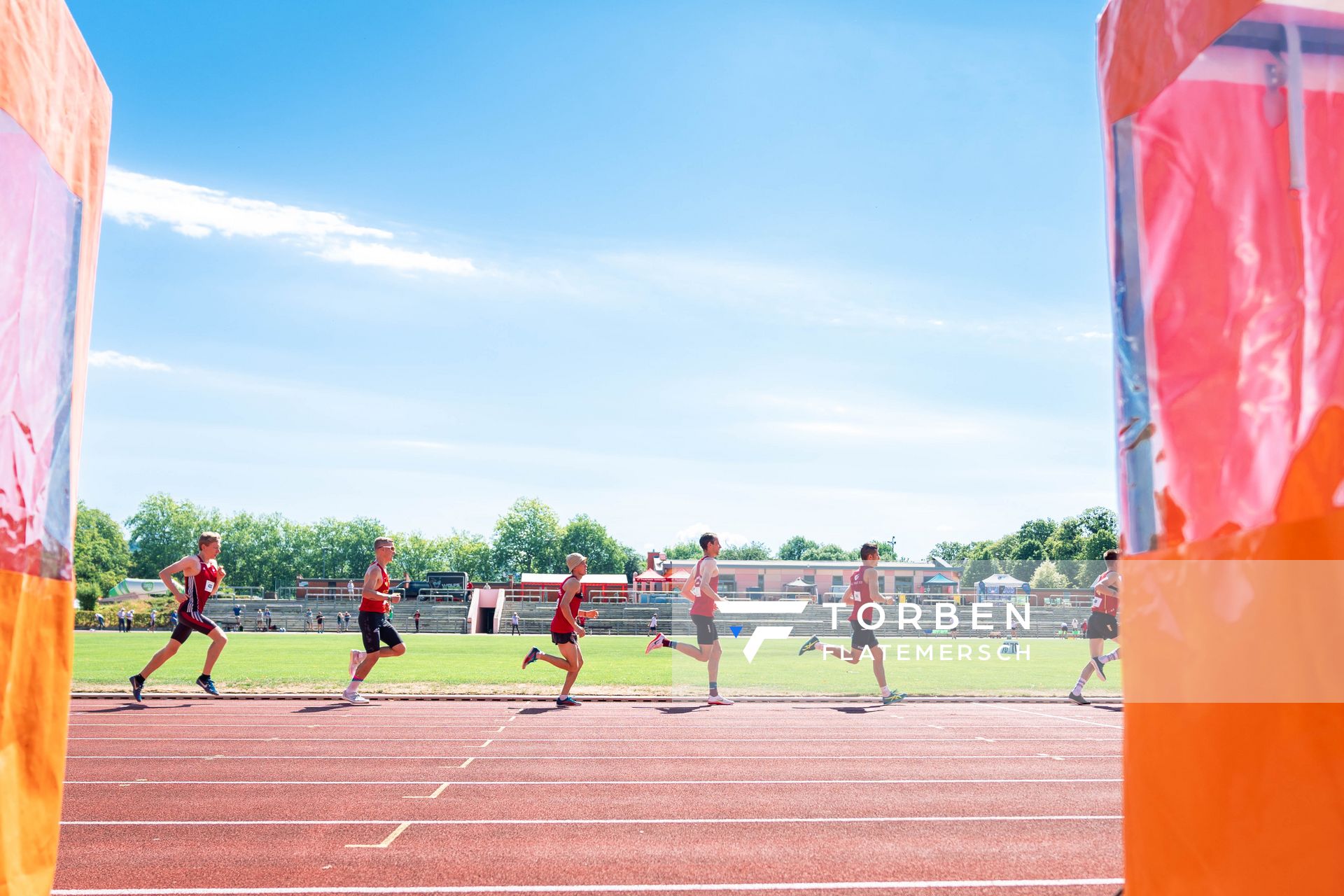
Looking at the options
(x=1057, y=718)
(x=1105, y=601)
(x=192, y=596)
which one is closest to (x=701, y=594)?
(x=1057, y=718)

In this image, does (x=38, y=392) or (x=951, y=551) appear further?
(x=951, y=551)

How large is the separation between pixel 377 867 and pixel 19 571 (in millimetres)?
3346

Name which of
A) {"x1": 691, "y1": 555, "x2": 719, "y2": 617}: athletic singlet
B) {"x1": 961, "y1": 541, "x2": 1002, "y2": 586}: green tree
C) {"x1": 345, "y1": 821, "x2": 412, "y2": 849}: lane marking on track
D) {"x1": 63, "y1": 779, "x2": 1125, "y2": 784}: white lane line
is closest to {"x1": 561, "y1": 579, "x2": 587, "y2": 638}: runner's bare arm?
{"x1": 691, "y1": 555, "x2": 719, "y2": 617}: athletic singlet

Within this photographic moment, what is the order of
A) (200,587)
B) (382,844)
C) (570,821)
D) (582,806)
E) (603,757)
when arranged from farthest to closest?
(200,587) < (603,757) < (582,806) < (570,821) < (382,844)

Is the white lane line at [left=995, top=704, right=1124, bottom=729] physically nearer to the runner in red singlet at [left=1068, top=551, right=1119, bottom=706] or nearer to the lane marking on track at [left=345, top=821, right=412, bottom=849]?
the runner in red singlet at [left=1068, top=551, right=1119, bottom=706]

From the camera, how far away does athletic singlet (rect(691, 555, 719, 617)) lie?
1329 centimetres

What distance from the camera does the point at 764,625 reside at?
32.9 metres

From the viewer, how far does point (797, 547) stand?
170 m

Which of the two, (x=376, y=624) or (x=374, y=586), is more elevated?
(x=374, y=586)

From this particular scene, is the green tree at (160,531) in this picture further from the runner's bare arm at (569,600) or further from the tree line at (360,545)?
the runner's bare arm at (569,600)

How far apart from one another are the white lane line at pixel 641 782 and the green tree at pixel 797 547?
162319mm

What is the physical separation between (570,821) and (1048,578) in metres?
30.2

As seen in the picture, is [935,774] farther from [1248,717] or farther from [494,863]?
[1248,717]

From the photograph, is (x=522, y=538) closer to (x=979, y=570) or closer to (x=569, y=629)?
(x=979, y=570)
